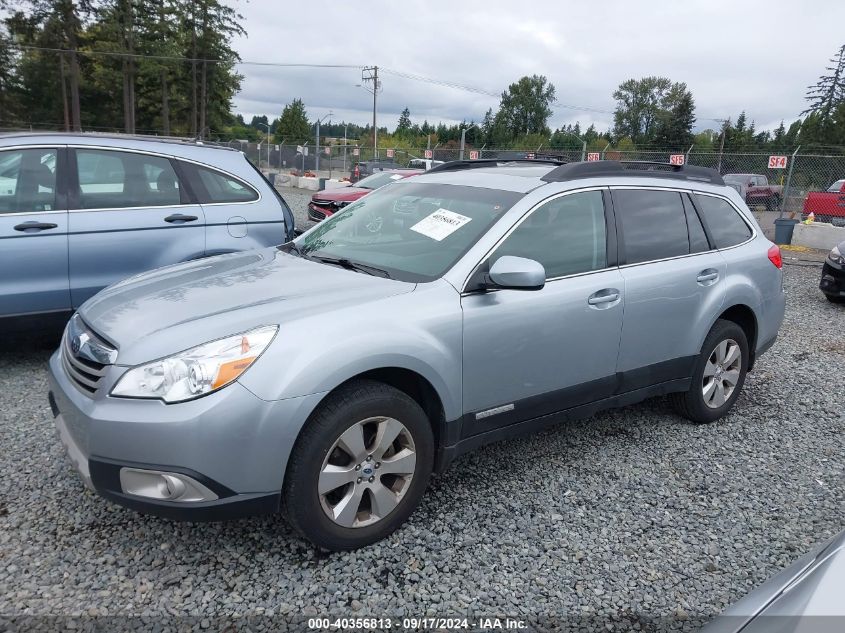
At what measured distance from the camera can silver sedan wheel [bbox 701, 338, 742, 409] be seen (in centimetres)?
416

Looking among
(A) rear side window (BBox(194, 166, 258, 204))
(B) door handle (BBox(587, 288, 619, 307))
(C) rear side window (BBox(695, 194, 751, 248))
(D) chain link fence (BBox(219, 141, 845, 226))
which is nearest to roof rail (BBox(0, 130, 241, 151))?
(A) rear side window (BBox(194, 166, 258, 204))

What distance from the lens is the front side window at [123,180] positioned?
473 cm

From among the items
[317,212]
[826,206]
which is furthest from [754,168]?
[317,212]

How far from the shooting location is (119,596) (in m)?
2.35

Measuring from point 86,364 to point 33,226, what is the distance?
2454mm

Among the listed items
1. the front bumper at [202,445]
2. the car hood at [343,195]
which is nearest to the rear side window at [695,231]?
the front bumper at [202,445]

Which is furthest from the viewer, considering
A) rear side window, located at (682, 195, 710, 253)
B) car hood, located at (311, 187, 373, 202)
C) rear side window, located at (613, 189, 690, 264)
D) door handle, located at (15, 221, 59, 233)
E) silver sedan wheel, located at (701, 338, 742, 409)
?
car hood, located at (311, 187, 373, 202)

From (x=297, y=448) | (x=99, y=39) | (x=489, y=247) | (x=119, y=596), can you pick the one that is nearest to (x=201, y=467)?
(x=297, y=448)

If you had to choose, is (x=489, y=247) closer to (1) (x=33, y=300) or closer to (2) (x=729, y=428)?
(2) (x=729, y=428)

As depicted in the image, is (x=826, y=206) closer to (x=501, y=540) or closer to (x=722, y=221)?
(x=722, y=221)

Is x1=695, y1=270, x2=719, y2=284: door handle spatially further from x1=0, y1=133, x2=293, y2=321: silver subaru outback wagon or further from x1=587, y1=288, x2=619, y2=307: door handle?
x1=0, y1=133, x2=293, y2=321: silver subaru outback wagon

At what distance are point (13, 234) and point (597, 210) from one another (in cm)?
Answer: 398

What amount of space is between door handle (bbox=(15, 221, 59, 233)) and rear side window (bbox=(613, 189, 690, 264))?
3950 millimetres

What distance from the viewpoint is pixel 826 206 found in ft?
53.0
